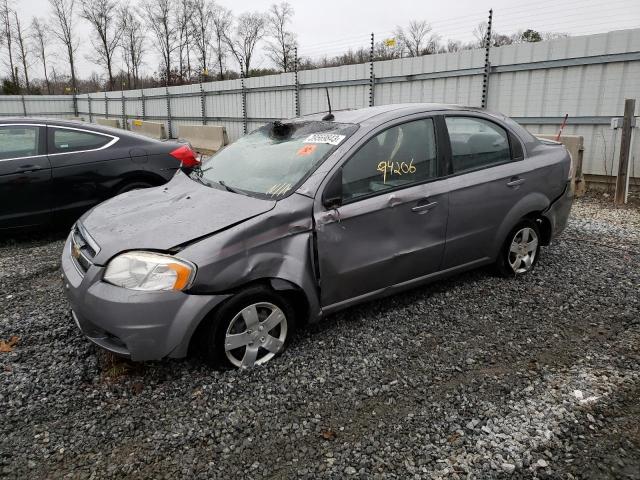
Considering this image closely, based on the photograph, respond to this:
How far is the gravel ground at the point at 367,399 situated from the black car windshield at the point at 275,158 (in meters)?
1.14

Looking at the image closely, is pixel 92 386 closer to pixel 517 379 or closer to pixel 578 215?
pixel 517 379

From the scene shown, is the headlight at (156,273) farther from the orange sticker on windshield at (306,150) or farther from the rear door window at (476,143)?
the rear door window at (476,143)

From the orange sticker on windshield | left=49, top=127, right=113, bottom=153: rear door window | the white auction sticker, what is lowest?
left=49, top=127, right=113, bottom=153: rear door window

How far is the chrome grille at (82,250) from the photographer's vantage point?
119 inches

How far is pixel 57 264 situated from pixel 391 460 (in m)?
4.26

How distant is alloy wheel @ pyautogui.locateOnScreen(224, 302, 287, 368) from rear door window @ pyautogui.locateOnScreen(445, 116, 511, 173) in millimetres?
1861

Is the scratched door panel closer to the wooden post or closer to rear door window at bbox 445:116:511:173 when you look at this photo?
rear door window at bbox 445:116:511:173

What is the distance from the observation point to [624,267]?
4840 mm

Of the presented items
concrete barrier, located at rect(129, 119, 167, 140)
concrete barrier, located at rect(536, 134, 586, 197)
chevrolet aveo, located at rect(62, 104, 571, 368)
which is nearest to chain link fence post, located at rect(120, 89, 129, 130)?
concrete barrier, located at rect(129, 119, 167, 140)

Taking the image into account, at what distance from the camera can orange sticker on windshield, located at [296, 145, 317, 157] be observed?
11.5ft

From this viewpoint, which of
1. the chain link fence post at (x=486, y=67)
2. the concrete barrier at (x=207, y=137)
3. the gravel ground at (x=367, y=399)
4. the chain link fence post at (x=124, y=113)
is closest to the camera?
the gravel ground at (x=367, y=399)

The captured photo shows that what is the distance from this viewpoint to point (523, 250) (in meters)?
4.52

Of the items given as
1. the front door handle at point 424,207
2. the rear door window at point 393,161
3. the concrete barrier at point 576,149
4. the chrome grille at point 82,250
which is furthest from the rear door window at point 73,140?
the concrete barrier at point 576,149

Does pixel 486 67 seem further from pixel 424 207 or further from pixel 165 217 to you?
pixel 165 217
